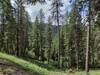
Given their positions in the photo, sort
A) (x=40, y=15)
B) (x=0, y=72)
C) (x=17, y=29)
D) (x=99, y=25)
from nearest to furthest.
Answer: (x=0, y=72) → (x=99, y=25) → (x=17, y=29) → (x=40, y=15)

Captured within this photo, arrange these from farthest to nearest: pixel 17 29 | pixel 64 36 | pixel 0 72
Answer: pixel 64 36
pixel 17 29
pixel 0 72

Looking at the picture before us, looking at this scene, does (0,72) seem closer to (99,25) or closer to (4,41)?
(99,25)

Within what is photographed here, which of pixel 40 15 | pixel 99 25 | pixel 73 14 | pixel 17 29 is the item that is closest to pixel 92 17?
pixel 99 25

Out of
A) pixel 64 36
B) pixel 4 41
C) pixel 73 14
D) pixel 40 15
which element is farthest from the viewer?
pixel 40 15

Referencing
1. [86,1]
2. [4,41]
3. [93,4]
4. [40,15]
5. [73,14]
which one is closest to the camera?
[93,4]

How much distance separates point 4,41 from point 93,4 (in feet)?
138

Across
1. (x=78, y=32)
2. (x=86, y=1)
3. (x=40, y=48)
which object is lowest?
(x=40, y=48)

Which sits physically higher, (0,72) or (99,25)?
(99,25)

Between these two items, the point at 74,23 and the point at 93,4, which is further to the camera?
the point at 74,23

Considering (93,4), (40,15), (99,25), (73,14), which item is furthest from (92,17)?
(40,15)

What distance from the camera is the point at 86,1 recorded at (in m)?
26.2

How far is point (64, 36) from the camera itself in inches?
2670

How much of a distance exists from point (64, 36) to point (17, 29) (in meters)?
18.2

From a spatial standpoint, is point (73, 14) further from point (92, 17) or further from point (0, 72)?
point (0, 72)
